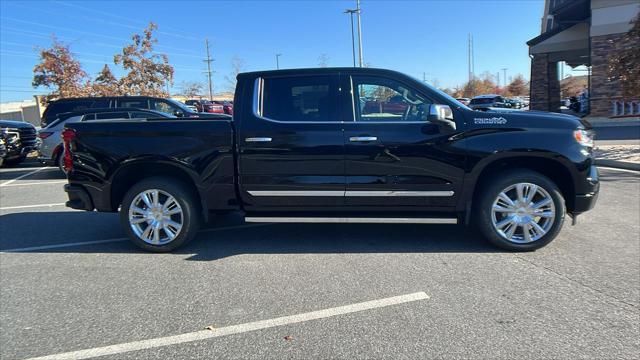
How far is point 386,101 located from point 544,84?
27830 millimetres

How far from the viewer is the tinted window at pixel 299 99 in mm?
4938

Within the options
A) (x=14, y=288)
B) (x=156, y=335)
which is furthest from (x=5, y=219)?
(x=156, y=335)

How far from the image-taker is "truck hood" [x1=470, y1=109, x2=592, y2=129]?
4.67 m

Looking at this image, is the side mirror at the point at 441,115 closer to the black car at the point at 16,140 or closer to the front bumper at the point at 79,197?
the front bumper at the point at 79,197

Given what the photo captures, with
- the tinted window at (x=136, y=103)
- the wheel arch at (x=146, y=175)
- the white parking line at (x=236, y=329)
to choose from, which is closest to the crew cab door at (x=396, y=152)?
the white parking line at (x=236, y=329)

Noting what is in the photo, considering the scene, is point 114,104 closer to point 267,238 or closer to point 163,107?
point 163,107

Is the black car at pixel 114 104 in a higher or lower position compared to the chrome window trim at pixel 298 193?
higher

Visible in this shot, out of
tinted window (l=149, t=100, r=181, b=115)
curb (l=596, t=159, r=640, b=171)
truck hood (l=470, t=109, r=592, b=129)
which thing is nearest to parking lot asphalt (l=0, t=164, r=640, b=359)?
truck hood (l=470, t=109, r=592, b=129)

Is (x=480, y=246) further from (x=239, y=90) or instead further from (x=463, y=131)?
(x=239, y=90)

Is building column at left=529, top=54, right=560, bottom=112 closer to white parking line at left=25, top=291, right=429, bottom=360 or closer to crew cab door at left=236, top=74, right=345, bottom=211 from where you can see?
crew cab door at left=236, top=74, right=345, bottom=211

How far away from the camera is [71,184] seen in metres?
5.26

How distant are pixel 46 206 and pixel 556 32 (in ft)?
91.8

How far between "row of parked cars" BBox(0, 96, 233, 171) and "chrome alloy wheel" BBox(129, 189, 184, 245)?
4.55 m

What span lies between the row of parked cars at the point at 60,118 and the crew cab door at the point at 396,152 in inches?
205
